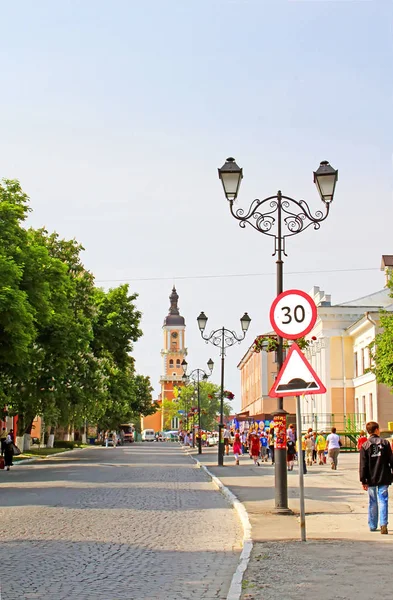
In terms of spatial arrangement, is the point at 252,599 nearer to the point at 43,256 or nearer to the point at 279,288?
the point at 279,288

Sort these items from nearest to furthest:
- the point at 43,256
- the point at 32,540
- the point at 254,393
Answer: the point at 32,540, the point at 43,256, the point at 254,393

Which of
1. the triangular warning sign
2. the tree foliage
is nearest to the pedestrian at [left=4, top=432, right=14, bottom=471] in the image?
the tree foliage

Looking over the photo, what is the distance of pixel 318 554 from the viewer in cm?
1003

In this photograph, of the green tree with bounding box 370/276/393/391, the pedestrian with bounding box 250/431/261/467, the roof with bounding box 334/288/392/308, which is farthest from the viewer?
the roof with bounding box 334/288/392/308

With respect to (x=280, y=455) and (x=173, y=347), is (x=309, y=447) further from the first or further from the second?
(x=173, y=347)

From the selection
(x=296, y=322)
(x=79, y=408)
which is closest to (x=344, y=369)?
(x=79, y=408)

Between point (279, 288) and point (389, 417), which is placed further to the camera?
point (389, 417)

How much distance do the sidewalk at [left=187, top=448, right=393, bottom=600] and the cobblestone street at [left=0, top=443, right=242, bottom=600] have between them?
40cm

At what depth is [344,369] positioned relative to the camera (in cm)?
6650

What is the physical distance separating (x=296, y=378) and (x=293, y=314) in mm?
900

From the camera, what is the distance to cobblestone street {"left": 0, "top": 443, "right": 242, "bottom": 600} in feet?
27.0

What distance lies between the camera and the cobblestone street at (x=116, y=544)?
324 inches

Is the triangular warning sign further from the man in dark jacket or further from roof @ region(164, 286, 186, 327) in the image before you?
roof @ region(164, 286, 186, 327)

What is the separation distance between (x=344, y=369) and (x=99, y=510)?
170 ft
